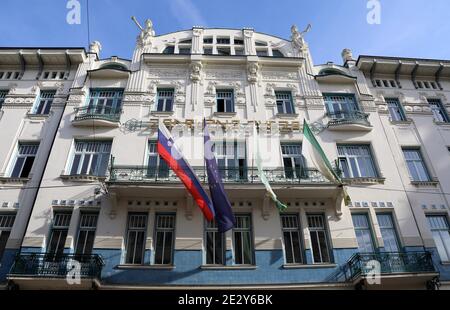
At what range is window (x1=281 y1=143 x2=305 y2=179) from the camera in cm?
1600

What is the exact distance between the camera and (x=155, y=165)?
16.5m

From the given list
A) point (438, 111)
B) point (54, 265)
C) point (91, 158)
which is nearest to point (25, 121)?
point (91, 158)

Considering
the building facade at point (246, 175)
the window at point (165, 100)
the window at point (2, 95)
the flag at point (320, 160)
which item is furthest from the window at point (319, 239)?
the window at point (2, 95)

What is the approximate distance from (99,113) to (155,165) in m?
4.57

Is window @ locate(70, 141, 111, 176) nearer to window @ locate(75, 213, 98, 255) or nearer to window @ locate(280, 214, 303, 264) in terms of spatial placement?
window @ locate(75, 213, 98, 255)

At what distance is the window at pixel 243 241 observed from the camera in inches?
558

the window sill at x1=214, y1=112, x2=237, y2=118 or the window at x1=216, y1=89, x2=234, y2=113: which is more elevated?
the window at x1=216, y1=89, x2=234, y2=113

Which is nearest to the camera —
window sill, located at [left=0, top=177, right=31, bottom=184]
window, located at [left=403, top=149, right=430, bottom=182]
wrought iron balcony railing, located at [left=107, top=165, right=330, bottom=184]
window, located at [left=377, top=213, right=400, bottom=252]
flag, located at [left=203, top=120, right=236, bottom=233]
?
flag, located at [left=203, top=120, right=236, bottom=233]

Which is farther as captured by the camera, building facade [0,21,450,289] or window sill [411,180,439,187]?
window sill [411,180,439,187]

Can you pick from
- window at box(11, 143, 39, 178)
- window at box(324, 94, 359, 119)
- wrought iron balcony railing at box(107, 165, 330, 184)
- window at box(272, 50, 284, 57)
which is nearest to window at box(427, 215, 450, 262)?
wrought iron balcony railing at box(107, 165, 330, 184)

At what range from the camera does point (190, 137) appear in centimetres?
1742

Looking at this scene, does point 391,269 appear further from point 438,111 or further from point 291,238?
point 438,111

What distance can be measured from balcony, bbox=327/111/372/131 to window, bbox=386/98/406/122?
210 cm
